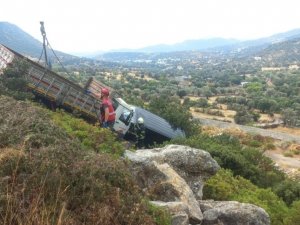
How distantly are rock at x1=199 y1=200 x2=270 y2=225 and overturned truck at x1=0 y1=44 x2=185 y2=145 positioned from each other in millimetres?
7885

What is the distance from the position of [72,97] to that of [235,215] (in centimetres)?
985

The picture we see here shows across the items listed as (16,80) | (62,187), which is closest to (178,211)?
Answer: (62,187)

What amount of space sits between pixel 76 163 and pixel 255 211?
12.9 ft

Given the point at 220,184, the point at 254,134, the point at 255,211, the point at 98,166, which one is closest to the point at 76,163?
the point at 98,166

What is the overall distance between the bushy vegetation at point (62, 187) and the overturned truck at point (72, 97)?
9.60 m

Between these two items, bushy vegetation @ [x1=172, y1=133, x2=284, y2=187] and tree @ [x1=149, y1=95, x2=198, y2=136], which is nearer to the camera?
bushy vegetation @ [x1=172, y1=133, x2=284, y2=187]

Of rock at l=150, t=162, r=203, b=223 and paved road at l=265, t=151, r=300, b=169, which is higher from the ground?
rock at l=150, t=162, r=203, b=223

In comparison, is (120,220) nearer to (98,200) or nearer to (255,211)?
(98,200)

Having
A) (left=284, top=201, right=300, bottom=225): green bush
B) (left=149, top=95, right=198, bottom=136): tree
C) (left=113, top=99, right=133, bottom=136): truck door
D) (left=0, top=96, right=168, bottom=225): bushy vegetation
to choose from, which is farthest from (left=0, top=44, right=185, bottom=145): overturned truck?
(left=0, top=96, right=168, bottom=225): bushy vegetation

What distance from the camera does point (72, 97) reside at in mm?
16422

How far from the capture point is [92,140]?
31.6ft

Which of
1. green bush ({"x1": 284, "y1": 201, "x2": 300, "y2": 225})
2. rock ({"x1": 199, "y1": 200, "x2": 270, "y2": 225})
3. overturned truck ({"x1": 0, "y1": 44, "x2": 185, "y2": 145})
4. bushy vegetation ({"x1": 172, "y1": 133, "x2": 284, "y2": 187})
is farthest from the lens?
bushy vegetation ({"x1": 172, "y1": 133, "x2": 284, "y2": 187})

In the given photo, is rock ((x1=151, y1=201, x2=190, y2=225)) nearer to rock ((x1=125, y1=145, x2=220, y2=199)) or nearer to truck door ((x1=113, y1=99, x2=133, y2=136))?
rock ((x1=125, y1=145, x2=220, y2=199))

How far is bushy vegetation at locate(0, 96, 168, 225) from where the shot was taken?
459 cm
